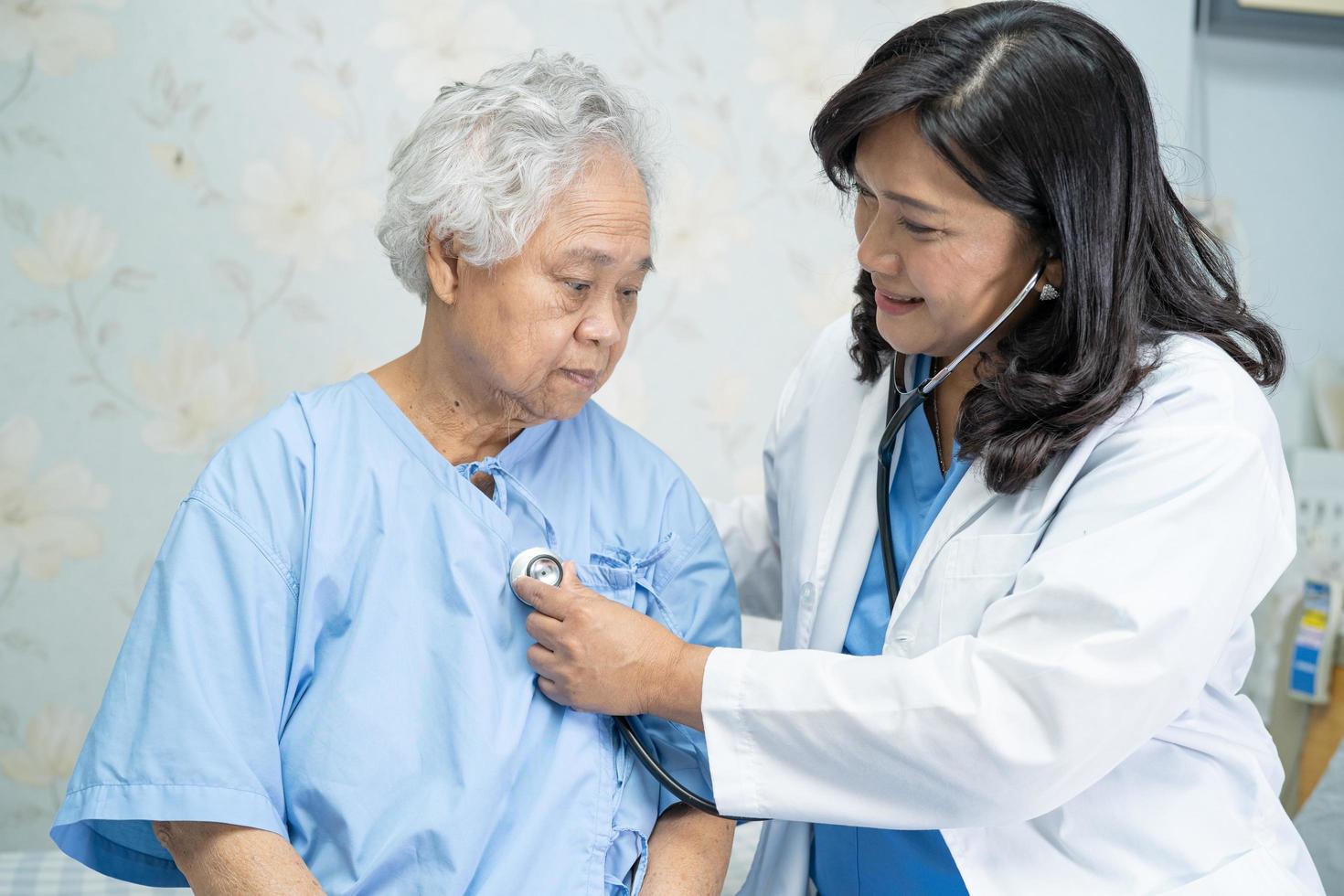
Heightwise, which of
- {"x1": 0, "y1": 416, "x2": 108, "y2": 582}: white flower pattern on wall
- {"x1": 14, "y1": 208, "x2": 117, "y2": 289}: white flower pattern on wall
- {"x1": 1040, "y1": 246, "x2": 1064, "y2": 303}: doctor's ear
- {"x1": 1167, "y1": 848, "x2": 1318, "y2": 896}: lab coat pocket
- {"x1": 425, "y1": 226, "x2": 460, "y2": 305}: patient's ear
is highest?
{"x1": 425, "y1": 226, "x2": 460, "y2": 305}: patient's ear

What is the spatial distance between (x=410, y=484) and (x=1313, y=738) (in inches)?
80.1

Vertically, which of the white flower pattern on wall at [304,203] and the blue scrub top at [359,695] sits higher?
the white flower pattern on wall at [304,203]

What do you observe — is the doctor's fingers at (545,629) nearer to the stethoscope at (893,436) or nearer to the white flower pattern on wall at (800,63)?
the stethoscope at (893,436)

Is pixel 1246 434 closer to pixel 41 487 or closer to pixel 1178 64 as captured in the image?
pixel 1178 64

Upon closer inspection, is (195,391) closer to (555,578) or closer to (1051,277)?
(555,578)

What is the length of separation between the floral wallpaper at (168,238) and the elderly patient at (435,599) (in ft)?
2.42

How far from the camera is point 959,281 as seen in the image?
115 cm

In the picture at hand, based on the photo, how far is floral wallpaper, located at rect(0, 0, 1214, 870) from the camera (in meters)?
1.78

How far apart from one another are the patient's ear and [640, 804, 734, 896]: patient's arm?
2.02ft

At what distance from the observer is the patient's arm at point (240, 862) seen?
39.4 inches

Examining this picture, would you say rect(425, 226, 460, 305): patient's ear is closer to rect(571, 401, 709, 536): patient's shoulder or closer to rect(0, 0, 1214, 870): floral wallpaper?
rect(571, 401, 709, 536): patient's shoulder

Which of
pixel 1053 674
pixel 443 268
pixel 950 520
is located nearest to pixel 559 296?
pixel 443 268

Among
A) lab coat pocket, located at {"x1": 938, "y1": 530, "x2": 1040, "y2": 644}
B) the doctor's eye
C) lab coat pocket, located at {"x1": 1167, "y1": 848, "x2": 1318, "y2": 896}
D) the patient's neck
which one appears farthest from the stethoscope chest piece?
lab coat pocket, located at {"x1": 1167, "y1": 848, "x2": 1318, "y2": 896}

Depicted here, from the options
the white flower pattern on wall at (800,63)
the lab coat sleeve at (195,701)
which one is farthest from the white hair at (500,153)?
the white flower pattern on wall at (800,63)
